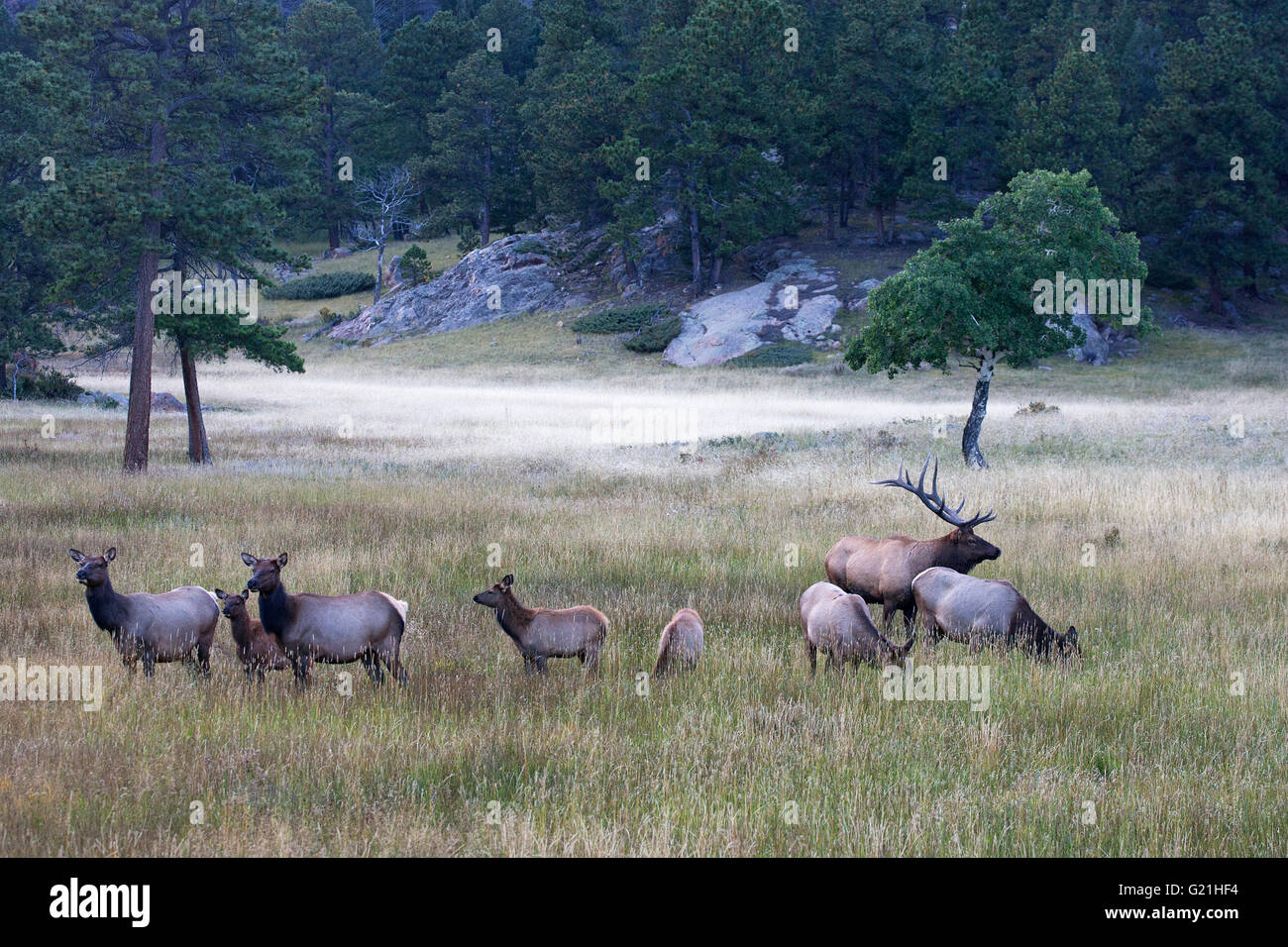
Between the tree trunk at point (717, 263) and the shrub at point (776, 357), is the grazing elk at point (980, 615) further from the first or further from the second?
the tree trunk at point (717, 263)

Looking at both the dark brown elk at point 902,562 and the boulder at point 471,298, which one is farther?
the boulder at point 471,298

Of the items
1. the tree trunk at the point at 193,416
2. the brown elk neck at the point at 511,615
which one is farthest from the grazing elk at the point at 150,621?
the tree trunk at the point at 193,416

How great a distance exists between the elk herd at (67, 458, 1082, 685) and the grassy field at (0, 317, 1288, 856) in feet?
0.80

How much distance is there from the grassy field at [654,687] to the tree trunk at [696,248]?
37.5 m

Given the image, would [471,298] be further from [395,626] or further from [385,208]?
[395,626]

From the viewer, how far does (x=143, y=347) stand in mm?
23125

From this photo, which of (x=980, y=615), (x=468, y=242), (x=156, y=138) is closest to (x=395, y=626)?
(x=980, y=615)

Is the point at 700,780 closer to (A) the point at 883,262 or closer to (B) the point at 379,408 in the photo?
(B) the point at 379,408

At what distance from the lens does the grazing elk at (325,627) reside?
8.08 m

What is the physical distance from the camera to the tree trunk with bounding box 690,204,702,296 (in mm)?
61875

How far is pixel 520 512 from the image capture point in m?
16.9

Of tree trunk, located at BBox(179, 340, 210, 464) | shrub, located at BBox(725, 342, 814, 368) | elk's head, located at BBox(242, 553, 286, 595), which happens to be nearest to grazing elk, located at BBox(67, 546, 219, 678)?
elk's head, located at BBox(242, 553, 286, 595)

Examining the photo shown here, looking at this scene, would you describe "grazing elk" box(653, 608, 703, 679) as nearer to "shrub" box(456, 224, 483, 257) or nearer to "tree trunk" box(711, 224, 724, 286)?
"tree trunk" box(711, 224, 724, 286)

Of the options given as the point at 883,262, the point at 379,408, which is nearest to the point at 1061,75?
the point at 883,262
